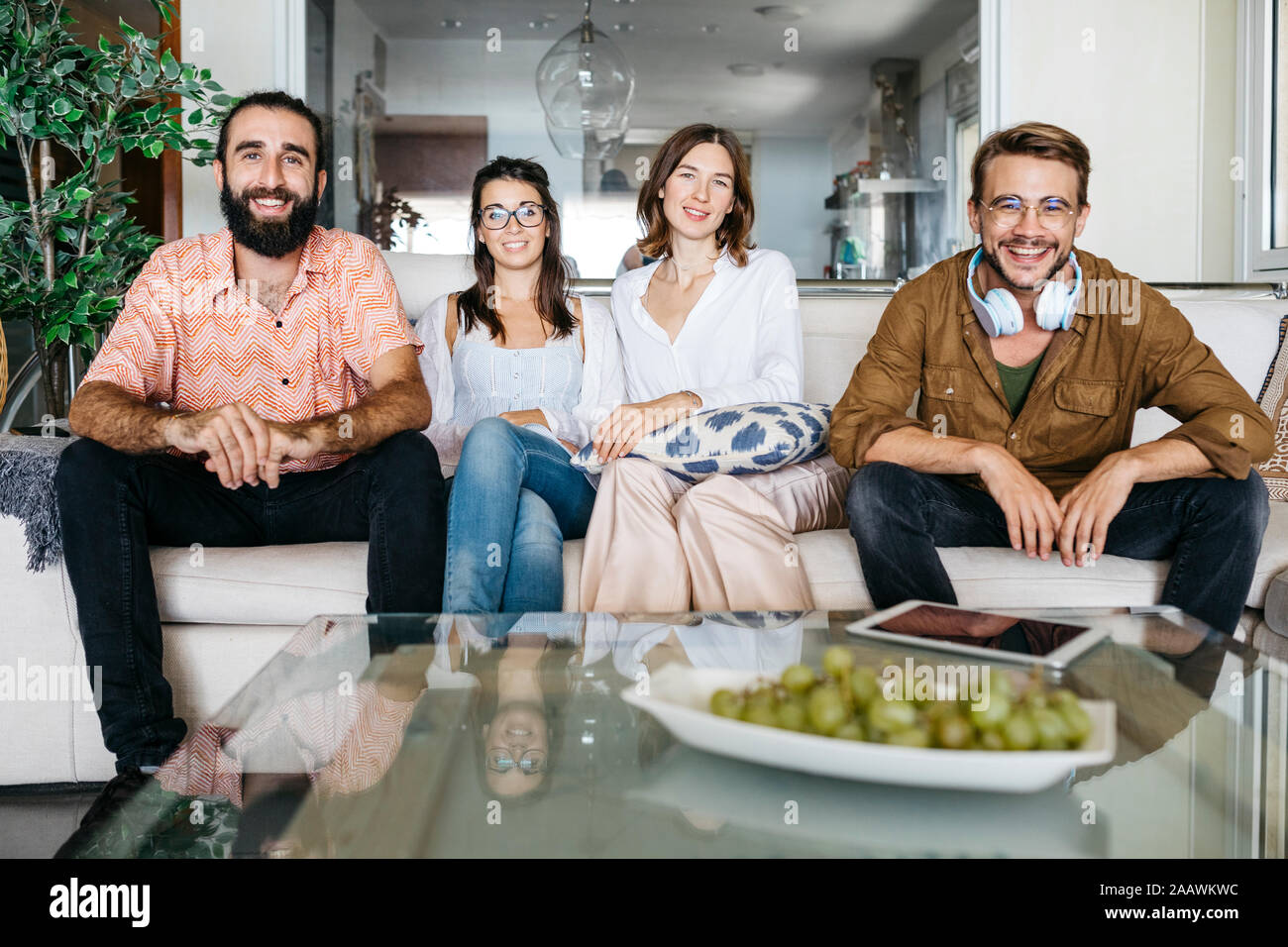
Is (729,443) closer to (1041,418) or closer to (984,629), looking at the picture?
(1041,418)

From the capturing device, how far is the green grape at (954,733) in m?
0.90

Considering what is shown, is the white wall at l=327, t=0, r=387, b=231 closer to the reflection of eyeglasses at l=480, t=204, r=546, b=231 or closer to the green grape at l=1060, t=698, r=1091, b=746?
the reflection of eyeglasses at l=480, t=204, r=546, b=231

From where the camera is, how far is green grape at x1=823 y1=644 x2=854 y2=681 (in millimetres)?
1017

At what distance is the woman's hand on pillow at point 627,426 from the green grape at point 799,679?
0.96 m

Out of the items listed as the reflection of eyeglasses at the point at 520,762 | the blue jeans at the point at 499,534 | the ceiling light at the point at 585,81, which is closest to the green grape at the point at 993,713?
the reflection of eyeglasses at the point at 520,762

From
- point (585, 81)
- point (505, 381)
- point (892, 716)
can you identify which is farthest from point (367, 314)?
point (585, 81)

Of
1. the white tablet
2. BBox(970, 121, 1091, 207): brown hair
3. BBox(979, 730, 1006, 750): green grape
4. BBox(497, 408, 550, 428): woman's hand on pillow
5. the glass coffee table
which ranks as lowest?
the glass coffee table

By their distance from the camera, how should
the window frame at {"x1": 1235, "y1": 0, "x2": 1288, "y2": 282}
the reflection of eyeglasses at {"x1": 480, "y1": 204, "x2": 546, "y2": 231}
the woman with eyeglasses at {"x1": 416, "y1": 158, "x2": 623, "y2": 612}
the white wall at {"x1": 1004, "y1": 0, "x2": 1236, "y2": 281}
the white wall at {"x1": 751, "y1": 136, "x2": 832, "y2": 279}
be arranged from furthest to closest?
1. the white wall at {"x1": 751, "y1": 136, "x2": 832, "y2": 279}
2. the white wall at {"x1": 1004, "y1": 0, "x2": 1236, "y2": 281}
3. the window frame at {"x1": 1235, "y1": 0, "x2": 1288, "y2": 282}
4. the reflection of eyeglasses at {"x1": 480, "y1": 204, "x2": 546, "y2": 231}
5. the woman with eyeglasses at {"x1": 416, "y1": 158, "x2": 623, "y2": 612}

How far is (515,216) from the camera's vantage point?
89.7 inches

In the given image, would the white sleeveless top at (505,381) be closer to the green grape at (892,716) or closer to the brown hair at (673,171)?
the brown hair at (673,171)

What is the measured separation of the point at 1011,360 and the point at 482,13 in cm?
399

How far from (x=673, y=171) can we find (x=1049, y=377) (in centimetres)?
89

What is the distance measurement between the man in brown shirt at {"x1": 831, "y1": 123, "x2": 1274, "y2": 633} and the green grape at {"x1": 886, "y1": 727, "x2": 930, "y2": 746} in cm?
90

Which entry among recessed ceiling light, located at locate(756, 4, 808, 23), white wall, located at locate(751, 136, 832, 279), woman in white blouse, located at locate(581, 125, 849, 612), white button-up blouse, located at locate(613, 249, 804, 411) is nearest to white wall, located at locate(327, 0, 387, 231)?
recessed ceiling light, located at locate(756, 4, 808, 23)
